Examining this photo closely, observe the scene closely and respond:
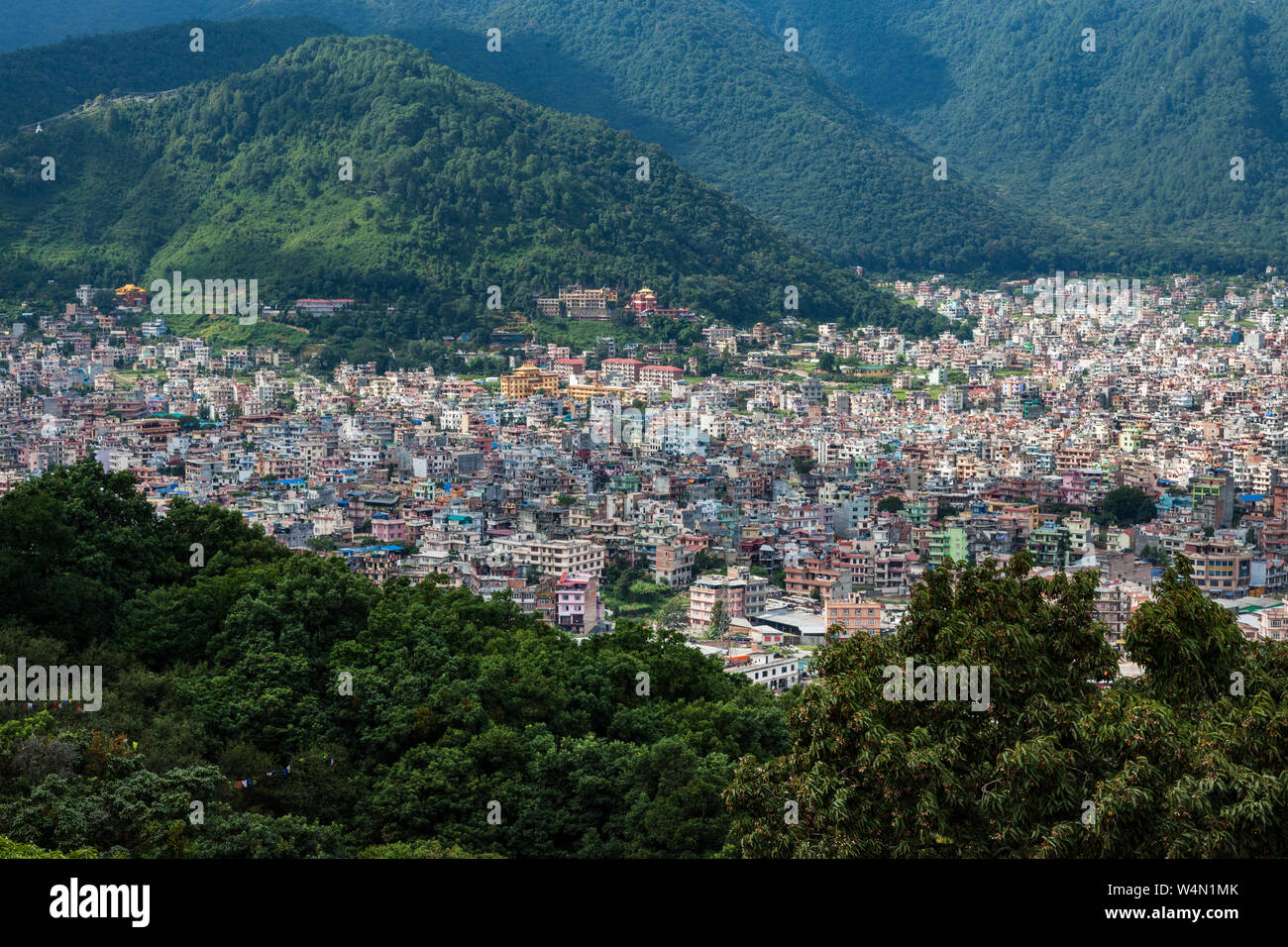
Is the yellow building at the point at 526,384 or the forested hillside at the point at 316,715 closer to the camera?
the forested hillside at the point at 316,715

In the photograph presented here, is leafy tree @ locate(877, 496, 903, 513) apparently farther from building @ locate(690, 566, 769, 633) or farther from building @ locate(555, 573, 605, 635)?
building @ locate(555, 573, 605, 635)

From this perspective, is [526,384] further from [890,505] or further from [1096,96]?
[1096,96]

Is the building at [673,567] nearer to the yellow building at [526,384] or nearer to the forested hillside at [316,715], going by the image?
the forested hillside at [316,715]

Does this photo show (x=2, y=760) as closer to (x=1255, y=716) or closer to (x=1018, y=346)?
(x=1255, y=716)

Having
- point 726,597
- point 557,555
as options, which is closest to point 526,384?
point 557,555

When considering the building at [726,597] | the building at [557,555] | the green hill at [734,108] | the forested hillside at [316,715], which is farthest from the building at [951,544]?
the green hill at [734,108]

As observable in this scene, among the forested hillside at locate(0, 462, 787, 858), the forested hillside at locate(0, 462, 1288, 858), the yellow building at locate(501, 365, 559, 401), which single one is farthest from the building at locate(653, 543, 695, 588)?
the yellow building at locate(501, 365, 559, 401)

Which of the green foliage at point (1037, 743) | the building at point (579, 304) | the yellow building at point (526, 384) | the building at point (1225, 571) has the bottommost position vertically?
the building at point (1225, 571)
